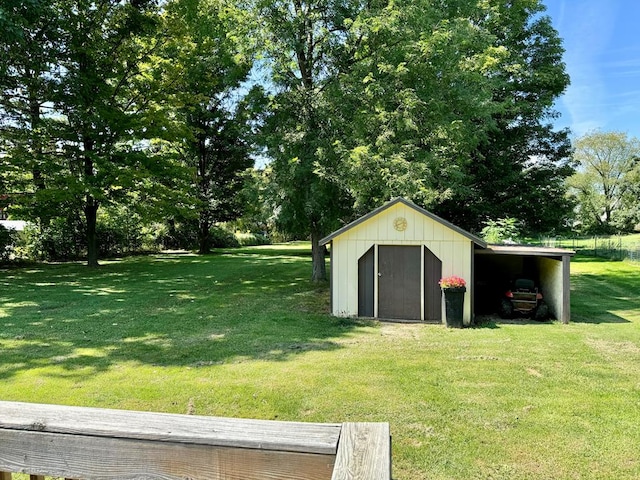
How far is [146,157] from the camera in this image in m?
17.8

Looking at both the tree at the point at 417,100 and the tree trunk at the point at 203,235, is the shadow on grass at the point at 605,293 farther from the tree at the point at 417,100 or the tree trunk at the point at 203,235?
the tree trunk at the point at 203,235

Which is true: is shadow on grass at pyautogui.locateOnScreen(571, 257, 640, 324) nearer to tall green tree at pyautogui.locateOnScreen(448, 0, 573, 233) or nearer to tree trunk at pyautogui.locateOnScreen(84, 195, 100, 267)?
tall green tree at pyautogui.locateOnScreen(448, 0, 573, 233)

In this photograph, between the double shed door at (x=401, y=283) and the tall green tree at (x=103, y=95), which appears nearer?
the double shed door at (x=401, y=283)

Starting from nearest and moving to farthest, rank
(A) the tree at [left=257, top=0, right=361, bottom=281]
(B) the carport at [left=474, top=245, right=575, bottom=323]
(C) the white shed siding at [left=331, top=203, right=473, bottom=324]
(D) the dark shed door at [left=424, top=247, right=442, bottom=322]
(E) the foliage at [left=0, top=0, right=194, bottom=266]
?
(B) the carport at [left=474, top=245, right=575, bottom=323], (C) the white shed siding at [left=331, top=203, right=473, bottom=324], (D) the dark shed door at [left=424, top=247, right=442, bottom=322], (A) the tree at [left=257, top=0, right=361, bottom=281], (E) the foliage at [left=0, top=0, right=194, bottom=266]

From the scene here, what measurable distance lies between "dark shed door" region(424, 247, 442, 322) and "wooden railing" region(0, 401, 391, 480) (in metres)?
8.16

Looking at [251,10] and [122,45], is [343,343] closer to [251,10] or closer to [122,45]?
[251,10]

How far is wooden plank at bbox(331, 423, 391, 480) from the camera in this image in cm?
102

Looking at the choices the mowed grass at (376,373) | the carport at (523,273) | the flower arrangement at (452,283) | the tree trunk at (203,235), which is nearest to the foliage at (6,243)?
the tree trunk at (203,235)

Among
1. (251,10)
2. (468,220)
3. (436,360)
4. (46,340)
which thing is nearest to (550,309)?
(436,360)

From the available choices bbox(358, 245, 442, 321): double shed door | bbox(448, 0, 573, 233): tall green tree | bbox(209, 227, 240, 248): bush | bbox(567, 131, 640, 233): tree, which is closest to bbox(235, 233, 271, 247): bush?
bbox(209, 227, 240, 248): bush

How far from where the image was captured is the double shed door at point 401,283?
358 inches

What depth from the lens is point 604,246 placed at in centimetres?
2470

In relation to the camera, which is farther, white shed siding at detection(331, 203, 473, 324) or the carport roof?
white shed siding at detection(331, 203, 473, 324)

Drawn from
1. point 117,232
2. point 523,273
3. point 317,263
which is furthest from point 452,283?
point 117,232
